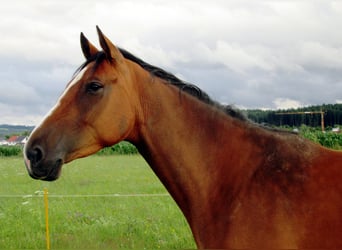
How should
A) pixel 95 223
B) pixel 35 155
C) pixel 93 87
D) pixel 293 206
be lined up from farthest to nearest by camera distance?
pixel 95 223
pixel 93 87
pixel 35 155
pixel 293 206

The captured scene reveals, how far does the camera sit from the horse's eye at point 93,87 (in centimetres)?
356

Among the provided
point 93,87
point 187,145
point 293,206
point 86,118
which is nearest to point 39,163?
point 86,118

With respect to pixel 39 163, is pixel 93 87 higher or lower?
higher

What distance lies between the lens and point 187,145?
3.64 metres

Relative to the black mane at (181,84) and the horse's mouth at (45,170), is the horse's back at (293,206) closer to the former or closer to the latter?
the black mane at (181,84)

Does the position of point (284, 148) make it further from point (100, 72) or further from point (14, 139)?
point (14, 139)

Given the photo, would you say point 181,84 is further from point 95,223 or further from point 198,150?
point 95,223

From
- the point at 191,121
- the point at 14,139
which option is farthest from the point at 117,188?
the point at 14,139

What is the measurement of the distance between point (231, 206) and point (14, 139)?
6330cm

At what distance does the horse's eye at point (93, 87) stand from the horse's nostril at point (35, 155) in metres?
0.60

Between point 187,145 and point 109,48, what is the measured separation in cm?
101

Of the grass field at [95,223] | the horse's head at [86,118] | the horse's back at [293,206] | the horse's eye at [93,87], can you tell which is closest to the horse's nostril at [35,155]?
the horse's head at [86,118]

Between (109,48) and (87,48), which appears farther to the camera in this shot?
(87,48)

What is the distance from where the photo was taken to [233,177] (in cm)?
350
